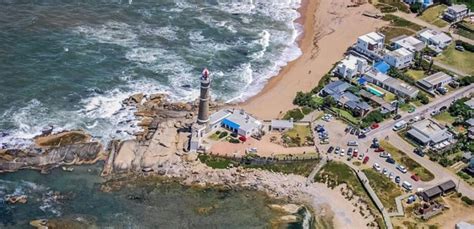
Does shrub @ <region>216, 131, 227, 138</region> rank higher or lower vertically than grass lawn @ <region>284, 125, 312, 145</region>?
lower

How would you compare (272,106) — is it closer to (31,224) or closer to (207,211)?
(207,211)

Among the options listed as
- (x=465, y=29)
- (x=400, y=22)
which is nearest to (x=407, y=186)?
(x=400, y=22)

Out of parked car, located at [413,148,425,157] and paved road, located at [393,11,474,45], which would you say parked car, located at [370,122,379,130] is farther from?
paved road, located at [393,11,474,45]

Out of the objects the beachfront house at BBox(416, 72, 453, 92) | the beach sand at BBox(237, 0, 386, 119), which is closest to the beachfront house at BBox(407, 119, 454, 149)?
the beachfront house at BBox(416, 72, 453, 92)

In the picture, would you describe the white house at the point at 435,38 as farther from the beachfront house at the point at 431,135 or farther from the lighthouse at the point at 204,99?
the lighthouse at the point at 204,99

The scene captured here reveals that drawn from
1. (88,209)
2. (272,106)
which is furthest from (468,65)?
(88,209)

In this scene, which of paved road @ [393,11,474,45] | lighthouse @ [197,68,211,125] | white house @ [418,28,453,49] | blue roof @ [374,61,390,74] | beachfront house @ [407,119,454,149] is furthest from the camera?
paved road @ [393,11,474,45]

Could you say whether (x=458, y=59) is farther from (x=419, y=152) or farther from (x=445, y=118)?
(x=419, y=152)
